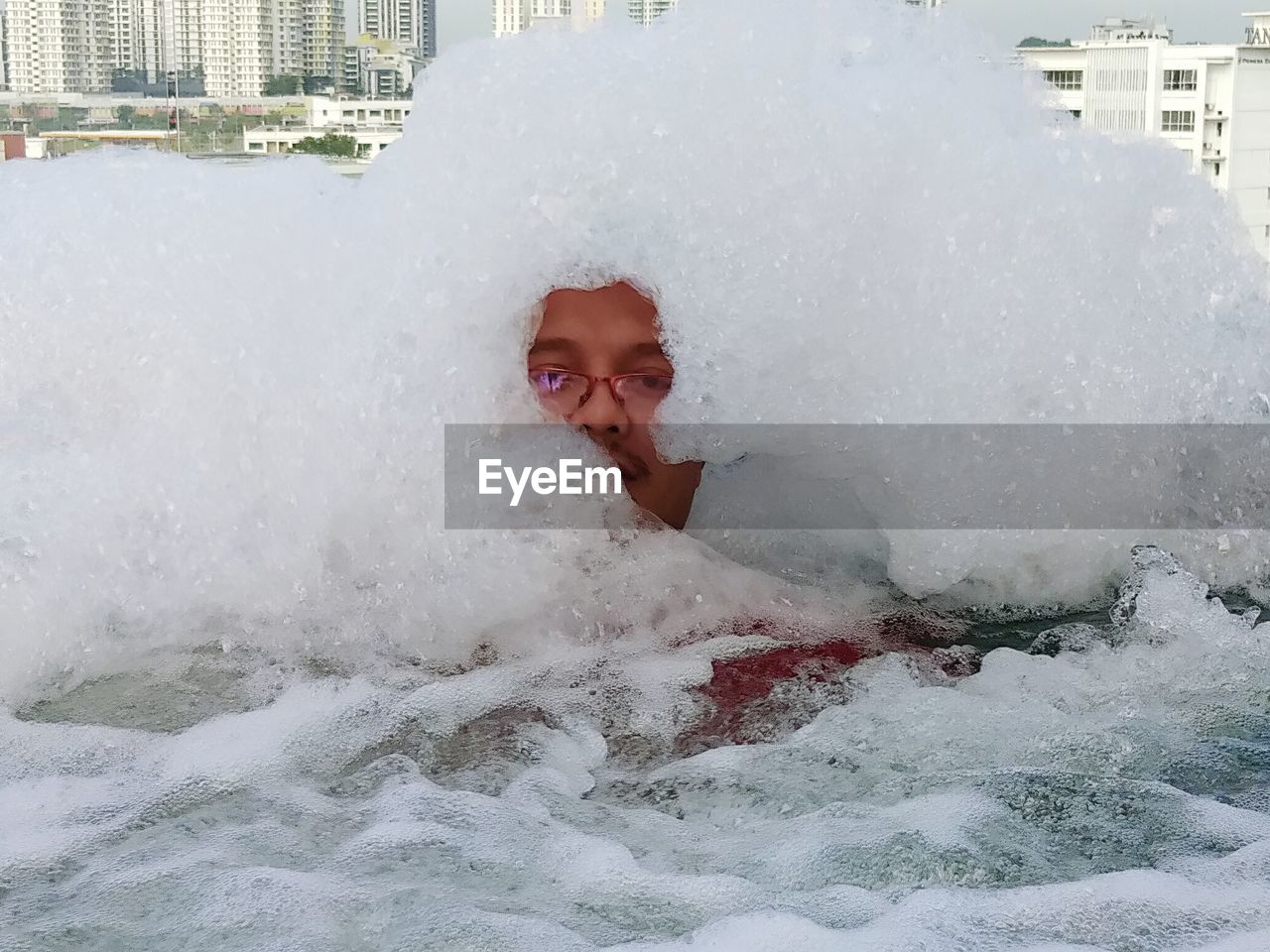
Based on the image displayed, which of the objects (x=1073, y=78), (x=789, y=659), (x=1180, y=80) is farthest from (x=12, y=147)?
(x=1180, y=80)

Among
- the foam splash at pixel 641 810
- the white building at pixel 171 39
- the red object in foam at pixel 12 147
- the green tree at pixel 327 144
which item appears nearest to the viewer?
the foam splash at pixel 641 810

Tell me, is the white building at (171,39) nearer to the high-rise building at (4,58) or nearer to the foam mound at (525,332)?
the high-rise building at (4,58)

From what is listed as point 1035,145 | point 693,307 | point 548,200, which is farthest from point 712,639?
point 1035,145

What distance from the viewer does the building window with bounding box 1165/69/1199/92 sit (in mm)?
19812

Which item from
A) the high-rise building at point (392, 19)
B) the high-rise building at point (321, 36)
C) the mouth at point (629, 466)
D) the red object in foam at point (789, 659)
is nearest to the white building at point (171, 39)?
the high-rise building at point (321, 36)

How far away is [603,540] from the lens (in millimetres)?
1714

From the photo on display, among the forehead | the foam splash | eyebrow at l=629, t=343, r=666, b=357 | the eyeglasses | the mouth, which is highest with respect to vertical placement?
the forehead

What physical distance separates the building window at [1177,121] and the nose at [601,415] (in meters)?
20.5

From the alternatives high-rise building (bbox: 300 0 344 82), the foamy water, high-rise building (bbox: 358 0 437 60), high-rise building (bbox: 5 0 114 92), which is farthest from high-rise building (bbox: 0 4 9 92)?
the foamy water

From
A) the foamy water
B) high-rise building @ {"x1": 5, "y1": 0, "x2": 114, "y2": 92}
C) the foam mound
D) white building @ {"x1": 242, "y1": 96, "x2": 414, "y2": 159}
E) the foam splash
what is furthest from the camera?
→ high-rise building @ {"x1": 5, "y1": 0, "x2": 114, "y2": 92}

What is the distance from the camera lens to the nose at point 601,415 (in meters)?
1.63

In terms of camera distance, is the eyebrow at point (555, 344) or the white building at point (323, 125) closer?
the eyebrow at point (555, 344)

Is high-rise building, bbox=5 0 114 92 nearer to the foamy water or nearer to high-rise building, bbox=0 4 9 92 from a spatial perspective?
high-rise building, bbox=0 4 9 92

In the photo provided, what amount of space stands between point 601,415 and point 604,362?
7 centimetres
